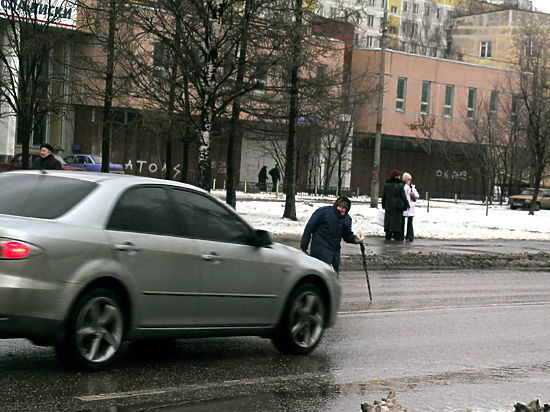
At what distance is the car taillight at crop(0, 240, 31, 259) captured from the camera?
264 inches

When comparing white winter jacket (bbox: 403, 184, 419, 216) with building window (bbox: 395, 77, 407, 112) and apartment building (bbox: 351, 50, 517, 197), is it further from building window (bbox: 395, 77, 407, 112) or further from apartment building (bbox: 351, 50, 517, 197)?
building window (bbox: 395, 77, 407, 112)

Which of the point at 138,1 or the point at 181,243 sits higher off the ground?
the point at 138,1

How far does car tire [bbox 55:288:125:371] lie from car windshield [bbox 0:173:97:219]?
2.24ft

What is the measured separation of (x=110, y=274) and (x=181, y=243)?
818 mm

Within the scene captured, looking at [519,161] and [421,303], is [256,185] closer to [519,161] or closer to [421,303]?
[519,161]

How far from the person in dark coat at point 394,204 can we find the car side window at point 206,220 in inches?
637

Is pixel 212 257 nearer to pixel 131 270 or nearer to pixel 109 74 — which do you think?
pixel 131 270

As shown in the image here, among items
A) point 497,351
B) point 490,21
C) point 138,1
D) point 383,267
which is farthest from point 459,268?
point 490,21

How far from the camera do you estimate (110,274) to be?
720 centimetres

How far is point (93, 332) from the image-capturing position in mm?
7191

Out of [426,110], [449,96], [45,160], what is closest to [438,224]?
[45,160]

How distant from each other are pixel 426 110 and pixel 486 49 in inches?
1593

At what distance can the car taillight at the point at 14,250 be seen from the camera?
6.70 meters

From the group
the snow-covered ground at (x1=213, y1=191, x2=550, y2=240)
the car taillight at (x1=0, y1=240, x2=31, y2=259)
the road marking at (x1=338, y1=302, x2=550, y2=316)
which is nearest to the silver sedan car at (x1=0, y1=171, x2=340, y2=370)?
the car taillight at (x1=0, y1=240, x2=31, y2=259)
